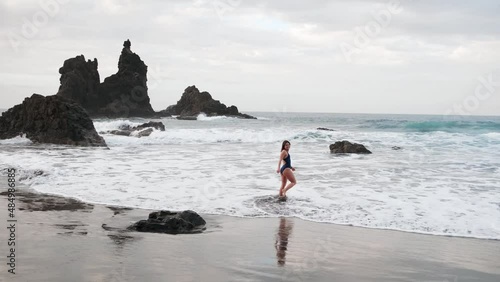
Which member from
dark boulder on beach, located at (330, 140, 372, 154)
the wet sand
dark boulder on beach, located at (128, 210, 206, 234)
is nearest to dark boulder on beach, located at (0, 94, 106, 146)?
dark boulder on beach, located at (330, 140, 372, 154)

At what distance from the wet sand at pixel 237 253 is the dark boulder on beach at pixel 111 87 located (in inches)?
2994

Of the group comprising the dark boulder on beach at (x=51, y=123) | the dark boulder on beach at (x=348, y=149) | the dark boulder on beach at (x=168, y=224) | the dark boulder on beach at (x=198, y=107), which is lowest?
the dark boulder on beach at (x=168, y=224)

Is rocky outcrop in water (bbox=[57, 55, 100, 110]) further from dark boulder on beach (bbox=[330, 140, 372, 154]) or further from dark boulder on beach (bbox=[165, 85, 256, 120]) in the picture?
dark boulder on beach (bbox=[330, 140, 372, 154])

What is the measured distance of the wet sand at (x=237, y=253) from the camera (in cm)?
597

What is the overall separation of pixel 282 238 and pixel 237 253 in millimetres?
1304

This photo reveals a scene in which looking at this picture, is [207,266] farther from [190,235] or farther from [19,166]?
[19,166]

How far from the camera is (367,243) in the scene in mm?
7980

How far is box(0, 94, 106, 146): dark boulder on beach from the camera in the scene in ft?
87.4

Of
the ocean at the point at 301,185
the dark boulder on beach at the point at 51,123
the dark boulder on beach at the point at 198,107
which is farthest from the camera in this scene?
the dark boulder on beach at the point at 198,107

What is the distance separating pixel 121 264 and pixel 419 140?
32535mm

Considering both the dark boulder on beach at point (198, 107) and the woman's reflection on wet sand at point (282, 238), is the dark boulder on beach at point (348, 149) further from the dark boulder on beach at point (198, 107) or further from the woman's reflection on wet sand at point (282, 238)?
the dark boulder on beach at point (198, 107)

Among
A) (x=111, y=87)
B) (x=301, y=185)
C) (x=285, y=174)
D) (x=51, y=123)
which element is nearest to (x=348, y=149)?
(x=301, y=185)

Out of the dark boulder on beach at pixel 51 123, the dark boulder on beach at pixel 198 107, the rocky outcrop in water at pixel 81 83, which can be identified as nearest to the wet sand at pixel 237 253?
the dark boulder on beach at pixel 51 123

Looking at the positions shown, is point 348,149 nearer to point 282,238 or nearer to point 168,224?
point 282,238
